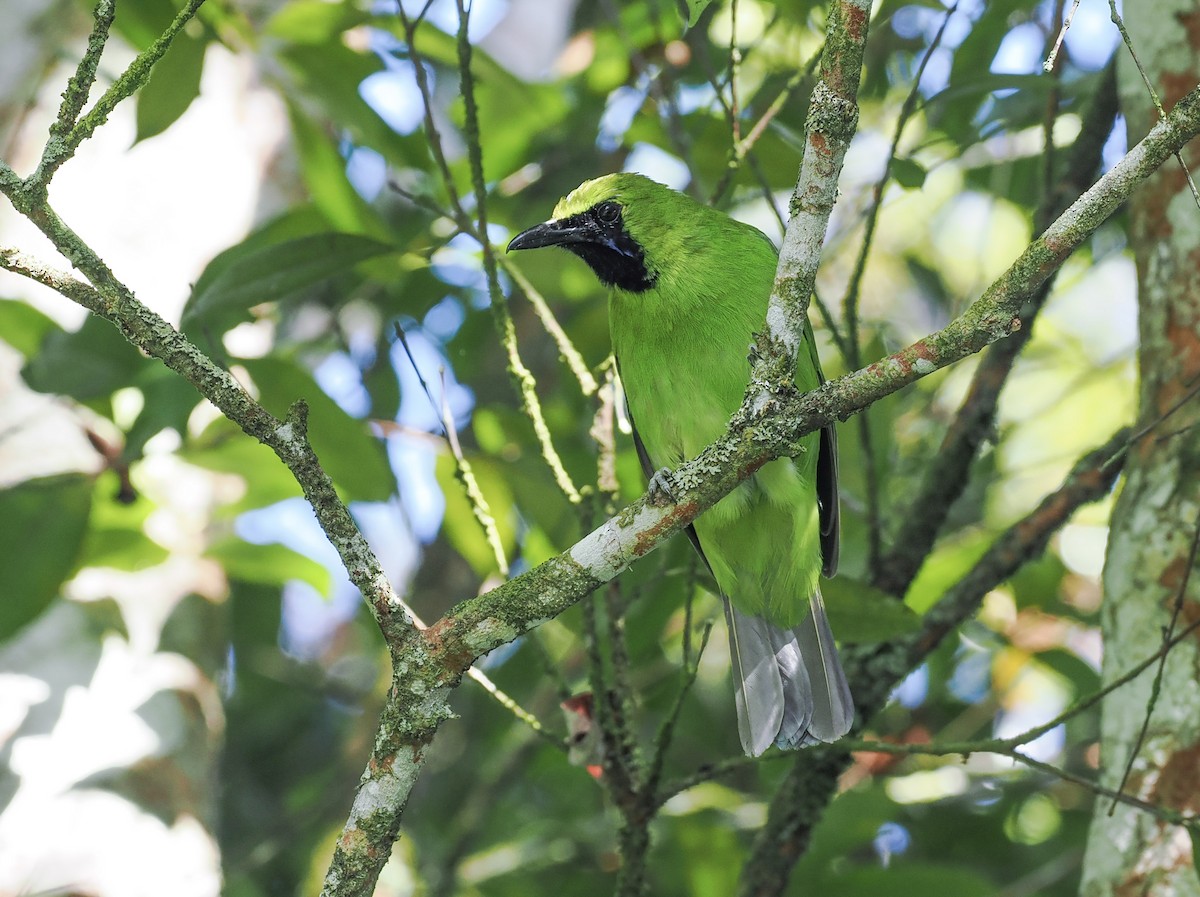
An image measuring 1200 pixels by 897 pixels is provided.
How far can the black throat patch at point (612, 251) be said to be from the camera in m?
3.38

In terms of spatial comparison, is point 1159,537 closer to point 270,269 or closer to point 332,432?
point 332,432

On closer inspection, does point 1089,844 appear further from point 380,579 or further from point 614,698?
point 380,579

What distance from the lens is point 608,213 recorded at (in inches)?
140

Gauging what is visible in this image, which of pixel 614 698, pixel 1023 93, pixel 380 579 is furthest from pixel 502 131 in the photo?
pixel 380 579

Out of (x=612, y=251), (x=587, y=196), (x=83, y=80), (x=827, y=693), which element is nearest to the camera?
(x=83, y=80)

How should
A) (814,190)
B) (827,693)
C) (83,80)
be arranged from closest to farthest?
(83,80) → (814,190) → (827,693)

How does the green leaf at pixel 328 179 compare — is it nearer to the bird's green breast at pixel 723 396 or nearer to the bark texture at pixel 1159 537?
the bird's green breast at pixel 723 396

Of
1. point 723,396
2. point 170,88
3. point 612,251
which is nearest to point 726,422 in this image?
point 723,396

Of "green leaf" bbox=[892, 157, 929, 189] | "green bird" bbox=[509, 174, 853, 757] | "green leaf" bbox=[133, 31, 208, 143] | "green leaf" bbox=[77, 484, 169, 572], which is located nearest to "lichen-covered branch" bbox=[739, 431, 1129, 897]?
"green bird" bbox=[509, 174, 853, 757]

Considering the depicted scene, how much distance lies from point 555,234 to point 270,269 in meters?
0.90

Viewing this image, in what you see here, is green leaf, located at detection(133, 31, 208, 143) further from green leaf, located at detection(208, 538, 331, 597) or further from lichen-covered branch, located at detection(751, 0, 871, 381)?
lichen-covered branch, located at detection(751, 0, 871, 381)

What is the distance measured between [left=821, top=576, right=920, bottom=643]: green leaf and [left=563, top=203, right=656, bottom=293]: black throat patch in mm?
1021

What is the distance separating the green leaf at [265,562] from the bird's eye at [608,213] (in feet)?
4.12

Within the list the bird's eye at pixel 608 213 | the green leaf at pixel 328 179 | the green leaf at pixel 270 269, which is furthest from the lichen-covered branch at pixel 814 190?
the green leaf at pixel 328 179
